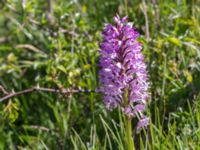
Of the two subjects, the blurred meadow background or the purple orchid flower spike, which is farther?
the blurred meadow background

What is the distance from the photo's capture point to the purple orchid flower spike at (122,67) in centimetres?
241

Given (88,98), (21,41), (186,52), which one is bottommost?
(88,98)

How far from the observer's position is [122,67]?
7.91 feet

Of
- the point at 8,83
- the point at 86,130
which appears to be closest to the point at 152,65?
the point at 86,130

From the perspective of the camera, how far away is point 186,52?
3846 millimetres

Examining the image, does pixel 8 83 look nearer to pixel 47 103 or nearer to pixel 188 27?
pixel 47 103

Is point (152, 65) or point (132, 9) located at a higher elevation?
point (132, 9)

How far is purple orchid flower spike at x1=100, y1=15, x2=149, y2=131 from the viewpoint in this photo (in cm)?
241

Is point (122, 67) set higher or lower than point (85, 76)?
lower

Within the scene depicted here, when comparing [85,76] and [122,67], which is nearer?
[122,67]

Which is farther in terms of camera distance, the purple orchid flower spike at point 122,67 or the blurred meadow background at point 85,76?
the blurred meadow background at point 85,76

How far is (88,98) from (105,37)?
56.4 inches

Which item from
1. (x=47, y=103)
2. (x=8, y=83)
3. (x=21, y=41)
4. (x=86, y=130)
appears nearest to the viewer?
(x=86, y=130)

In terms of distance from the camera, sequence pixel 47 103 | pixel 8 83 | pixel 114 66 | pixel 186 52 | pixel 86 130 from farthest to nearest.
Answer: pixel 8 83, pixel 47 103, pixel 186 52, pixel 86 130, pixel 114 66
